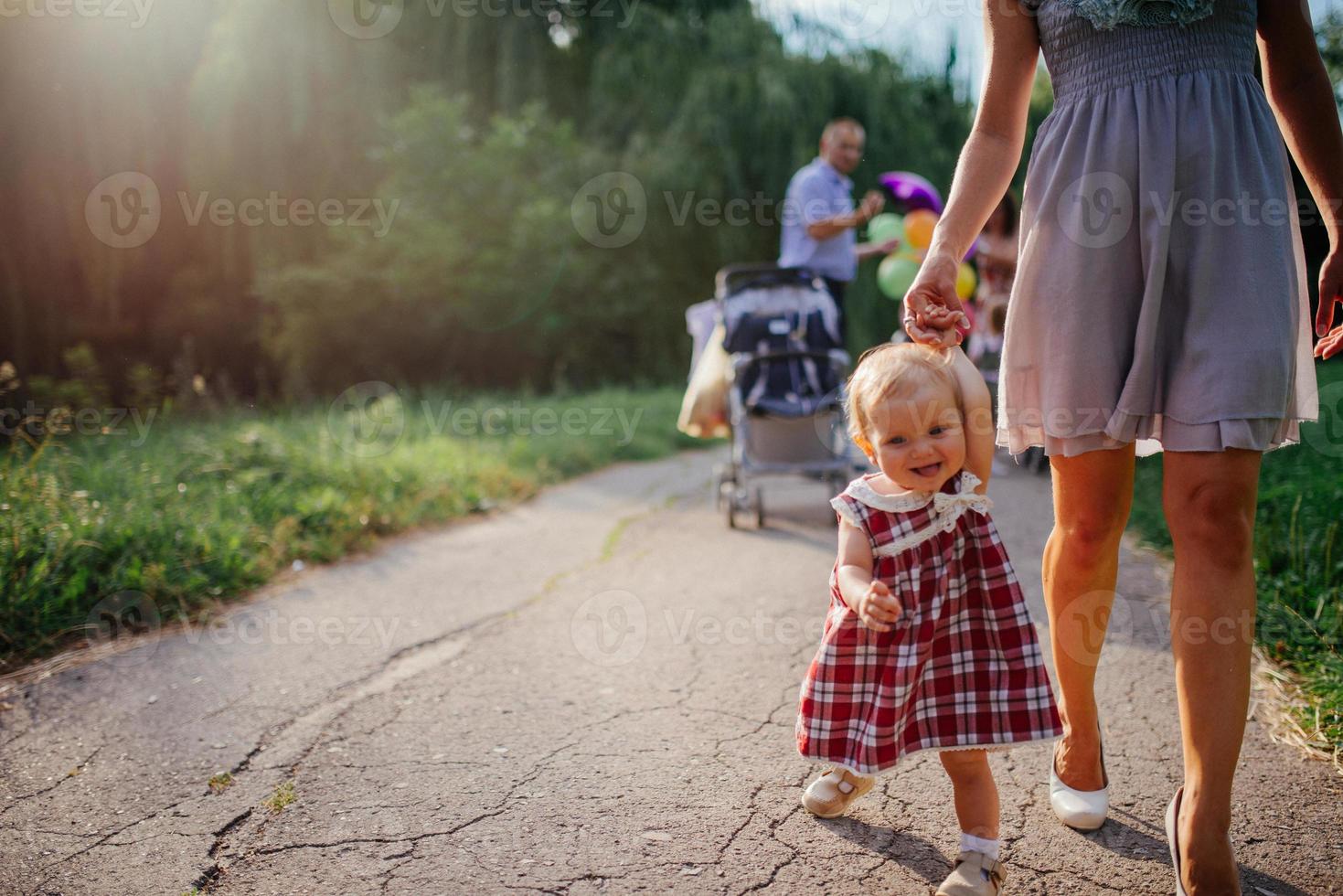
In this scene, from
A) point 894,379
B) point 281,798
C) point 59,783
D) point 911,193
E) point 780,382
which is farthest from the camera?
point 911,193

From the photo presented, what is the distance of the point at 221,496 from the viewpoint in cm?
436

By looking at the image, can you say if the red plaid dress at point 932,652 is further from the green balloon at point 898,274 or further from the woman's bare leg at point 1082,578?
the green balloon at point 898,274

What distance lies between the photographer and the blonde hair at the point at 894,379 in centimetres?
162

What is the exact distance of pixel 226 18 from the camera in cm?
1028

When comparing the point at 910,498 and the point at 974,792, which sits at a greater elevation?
the point at 910,498

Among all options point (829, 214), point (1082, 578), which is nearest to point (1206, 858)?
point (1082, 578)

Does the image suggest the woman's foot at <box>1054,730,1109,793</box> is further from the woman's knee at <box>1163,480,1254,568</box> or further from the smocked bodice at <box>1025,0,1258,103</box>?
the smocked bodice at <box>1025,0,1258,103</box>

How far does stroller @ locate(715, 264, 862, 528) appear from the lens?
499 cm

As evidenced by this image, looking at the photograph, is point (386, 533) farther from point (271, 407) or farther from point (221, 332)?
point (221, 332)

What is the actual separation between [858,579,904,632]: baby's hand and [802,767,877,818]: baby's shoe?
1.80ft

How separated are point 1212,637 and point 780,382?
356 centimetres

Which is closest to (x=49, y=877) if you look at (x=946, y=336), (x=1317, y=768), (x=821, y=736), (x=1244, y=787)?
(x=821, y=736)

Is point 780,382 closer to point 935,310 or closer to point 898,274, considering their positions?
point 898,274

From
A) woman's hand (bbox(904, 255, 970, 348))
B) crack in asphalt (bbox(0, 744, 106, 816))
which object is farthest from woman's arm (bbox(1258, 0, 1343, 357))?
crack in asphalt (bbox(0, 744, 106, 816))
